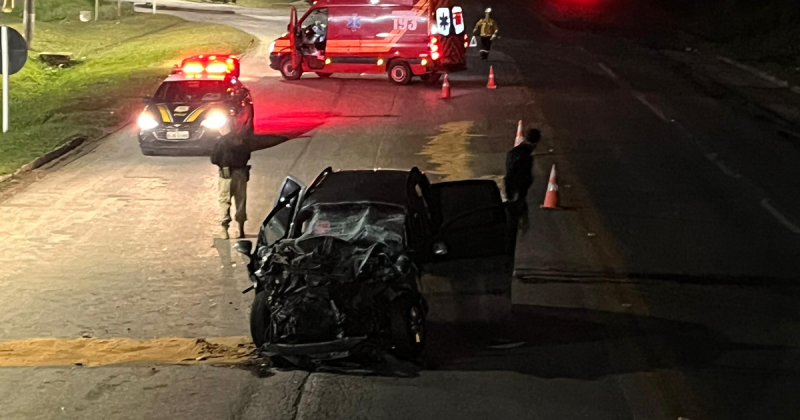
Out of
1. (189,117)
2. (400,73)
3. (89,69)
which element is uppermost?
(400,73)

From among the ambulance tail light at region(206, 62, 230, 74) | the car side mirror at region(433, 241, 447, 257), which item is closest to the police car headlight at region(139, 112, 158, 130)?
the ambulance tail light at region(206, 62, 230, 74)

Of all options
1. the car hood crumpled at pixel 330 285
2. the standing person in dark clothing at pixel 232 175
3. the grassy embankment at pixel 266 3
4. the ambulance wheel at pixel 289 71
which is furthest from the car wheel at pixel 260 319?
the grassy embankment at pixel 266 3

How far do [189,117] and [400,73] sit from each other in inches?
413

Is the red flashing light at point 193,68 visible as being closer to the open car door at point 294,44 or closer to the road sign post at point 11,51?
the open car door at point 294,44

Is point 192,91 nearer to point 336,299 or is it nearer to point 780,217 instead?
point 780,217

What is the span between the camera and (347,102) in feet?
84.1

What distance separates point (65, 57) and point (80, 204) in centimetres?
2142

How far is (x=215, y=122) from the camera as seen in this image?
63.2ft

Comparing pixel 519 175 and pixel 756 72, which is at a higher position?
pixel 756 72

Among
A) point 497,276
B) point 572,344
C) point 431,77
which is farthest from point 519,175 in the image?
point 431,77

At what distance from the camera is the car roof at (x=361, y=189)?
9.29 m

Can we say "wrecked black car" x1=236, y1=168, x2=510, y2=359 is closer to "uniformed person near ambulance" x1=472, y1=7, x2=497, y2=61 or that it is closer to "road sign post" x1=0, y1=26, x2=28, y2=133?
"road sign post" x1=0, y1=26, x2=28, y2=133

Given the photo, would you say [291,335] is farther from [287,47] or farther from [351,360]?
[287,47]

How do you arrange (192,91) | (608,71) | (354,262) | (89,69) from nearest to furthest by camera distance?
(354,262) < (192,91) < (608,71) < (89,69)
